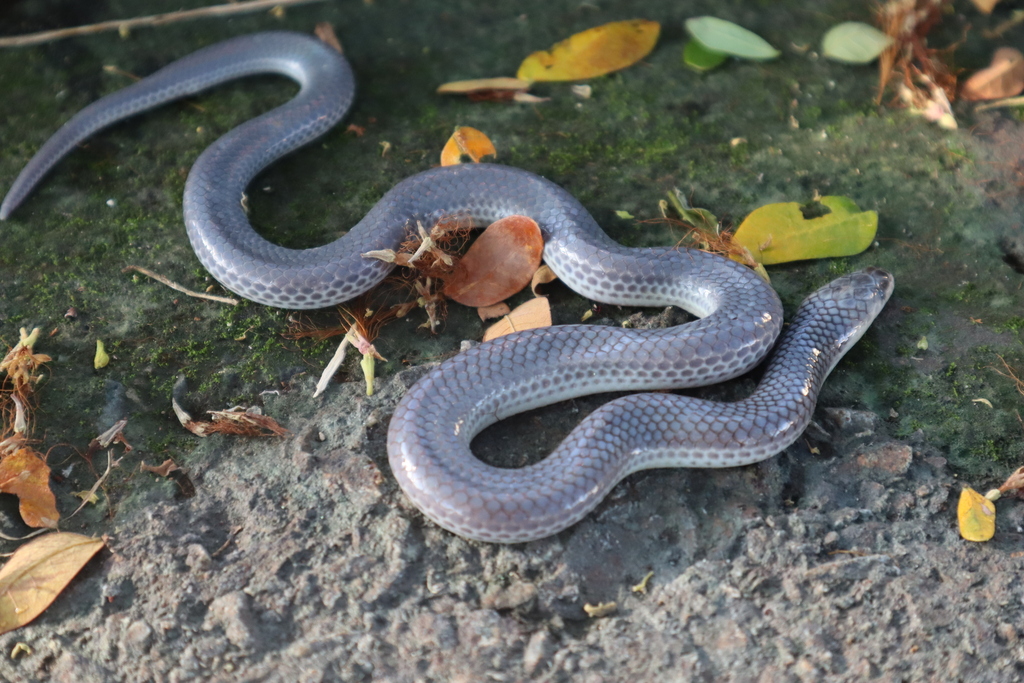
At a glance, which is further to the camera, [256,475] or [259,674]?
[256,475]

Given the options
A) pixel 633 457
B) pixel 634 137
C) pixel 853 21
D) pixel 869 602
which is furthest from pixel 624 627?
pixel 853 21

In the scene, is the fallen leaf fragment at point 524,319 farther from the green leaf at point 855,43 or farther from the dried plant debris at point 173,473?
the green leaf at point 855,43

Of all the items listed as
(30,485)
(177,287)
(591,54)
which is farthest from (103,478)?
(591,54)

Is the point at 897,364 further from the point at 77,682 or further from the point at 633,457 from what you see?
the point at 77,682

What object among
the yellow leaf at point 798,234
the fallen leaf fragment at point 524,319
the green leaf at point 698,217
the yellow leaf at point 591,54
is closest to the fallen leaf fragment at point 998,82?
the yellow leaf at point 798,234

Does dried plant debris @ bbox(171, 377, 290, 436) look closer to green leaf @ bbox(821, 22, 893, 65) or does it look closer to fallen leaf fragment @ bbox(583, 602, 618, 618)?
fallen leaf fragment @ bbox(583, 602, 618, 618)
